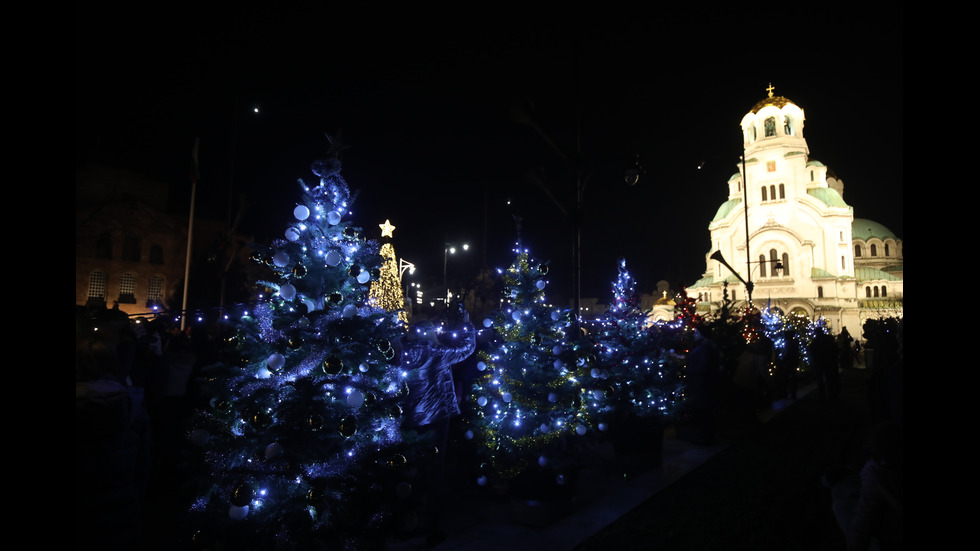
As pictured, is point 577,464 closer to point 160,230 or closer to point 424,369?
point 424,369

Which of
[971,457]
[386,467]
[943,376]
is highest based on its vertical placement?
[943,376]

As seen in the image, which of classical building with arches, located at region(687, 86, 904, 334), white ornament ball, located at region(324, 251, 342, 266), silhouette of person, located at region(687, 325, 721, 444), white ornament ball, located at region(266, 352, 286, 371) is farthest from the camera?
classical building with arches, located at region(687, 86, 904, 334)

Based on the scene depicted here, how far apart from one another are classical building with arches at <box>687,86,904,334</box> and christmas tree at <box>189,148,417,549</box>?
48530 millimetres

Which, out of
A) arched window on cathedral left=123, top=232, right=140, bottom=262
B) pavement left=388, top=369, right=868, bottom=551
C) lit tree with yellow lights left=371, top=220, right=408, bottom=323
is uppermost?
arched window on cathedral left=123, top=232, right=140, bottom=262

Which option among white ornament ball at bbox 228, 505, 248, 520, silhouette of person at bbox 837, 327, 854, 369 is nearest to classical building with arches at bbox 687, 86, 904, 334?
silhouette of person at bbox 837, 327, 854, 369

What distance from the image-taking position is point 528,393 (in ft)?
21.6

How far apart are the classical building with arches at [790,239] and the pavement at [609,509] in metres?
41.9

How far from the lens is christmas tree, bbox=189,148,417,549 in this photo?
382 cm

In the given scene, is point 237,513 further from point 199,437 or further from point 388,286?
point 388,286

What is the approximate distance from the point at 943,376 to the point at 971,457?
329 millimetres

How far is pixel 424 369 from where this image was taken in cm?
541

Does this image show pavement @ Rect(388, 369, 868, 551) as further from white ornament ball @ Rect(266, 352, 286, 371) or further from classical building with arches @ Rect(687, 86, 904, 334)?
classical building with arches @ Rect(687, 86, 904, 334)

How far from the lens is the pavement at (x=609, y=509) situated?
16.9ft

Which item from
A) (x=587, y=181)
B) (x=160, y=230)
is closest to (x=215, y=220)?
(x=160, y=230)
